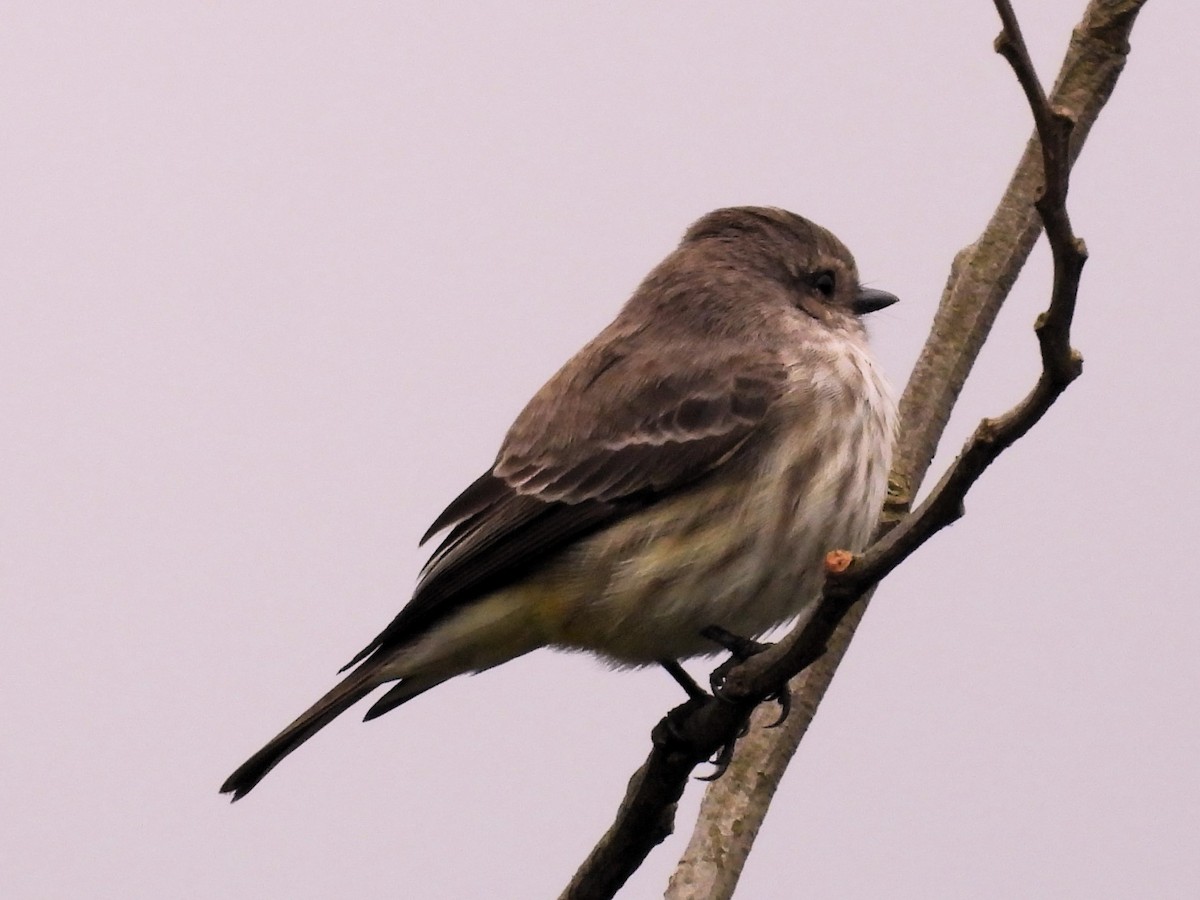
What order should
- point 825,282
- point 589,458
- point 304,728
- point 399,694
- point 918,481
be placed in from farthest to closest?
point 825,282 → point 918,481 → point 399,694 → point 589,458 → point 304,728

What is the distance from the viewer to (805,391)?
694 cm

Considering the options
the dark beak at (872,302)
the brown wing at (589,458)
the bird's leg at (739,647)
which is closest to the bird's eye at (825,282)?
the dark beak at (872,302)

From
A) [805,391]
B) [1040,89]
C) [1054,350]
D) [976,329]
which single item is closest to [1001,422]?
[1054,350]

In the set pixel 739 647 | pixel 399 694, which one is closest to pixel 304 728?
pixel 399 694

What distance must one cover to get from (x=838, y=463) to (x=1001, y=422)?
2190 millimetres

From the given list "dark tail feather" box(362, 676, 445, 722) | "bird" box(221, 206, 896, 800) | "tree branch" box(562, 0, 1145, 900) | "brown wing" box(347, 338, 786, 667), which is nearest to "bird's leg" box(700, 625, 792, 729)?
"bird" box(221, 206, 896, 800)

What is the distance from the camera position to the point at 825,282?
8.13 metres

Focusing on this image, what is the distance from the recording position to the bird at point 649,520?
21.7 ft

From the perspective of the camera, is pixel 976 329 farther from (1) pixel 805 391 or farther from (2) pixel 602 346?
(2) pixel 602 346

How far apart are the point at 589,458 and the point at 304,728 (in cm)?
152

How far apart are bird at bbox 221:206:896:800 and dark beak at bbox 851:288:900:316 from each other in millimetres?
786

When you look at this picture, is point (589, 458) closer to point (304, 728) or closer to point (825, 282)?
point (304, 728)

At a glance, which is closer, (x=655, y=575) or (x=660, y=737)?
(x=660, y=737)

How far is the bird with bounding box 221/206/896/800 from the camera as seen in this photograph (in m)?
6.61
